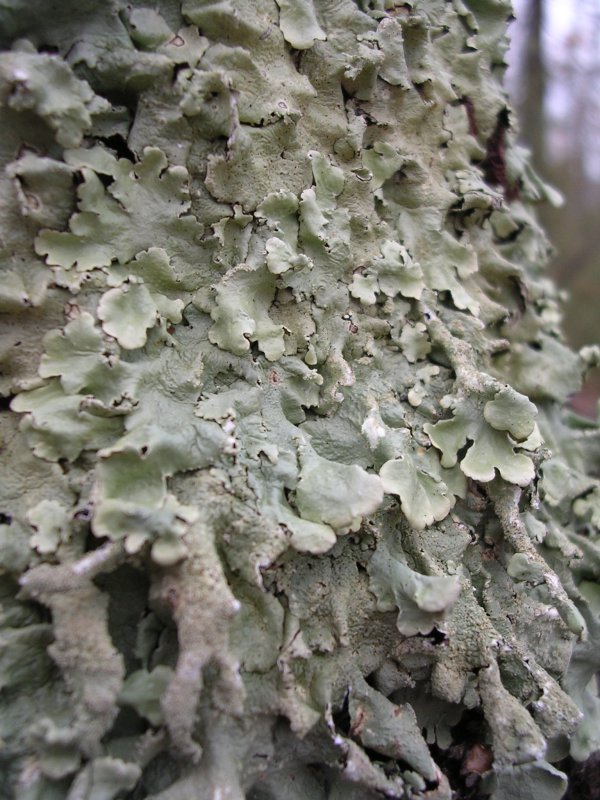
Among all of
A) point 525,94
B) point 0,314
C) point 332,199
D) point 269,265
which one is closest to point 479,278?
point 332,199

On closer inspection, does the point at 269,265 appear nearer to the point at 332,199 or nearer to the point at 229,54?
the point at 332,199

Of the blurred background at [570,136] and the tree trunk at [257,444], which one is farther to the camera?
the blurred background at [570,136]

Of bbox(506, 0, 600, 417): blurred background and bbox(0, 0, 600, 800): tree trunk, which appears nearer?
bbox(0, 0, 600, 800): tree trunk

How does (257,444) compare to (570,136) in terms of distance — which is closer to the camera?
(257,444)
